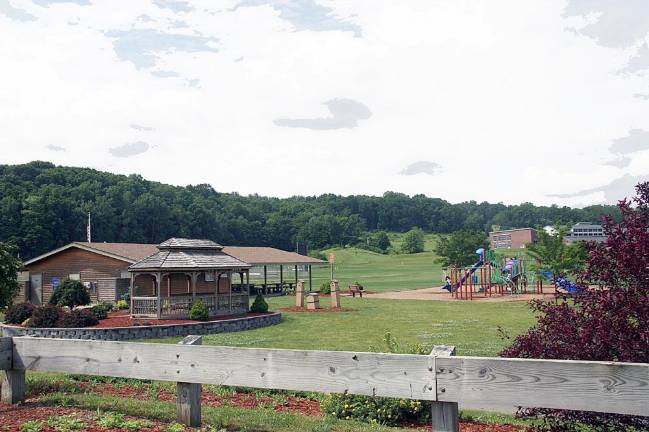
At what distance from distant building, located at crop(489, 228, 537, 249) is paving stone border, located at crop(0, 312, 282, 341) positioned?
111 m

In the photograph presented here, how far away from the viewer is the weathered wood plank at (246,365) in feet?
14.8

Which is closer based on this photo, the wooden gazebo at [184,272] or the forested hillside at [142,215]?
the wooden gazebo at [184,272]

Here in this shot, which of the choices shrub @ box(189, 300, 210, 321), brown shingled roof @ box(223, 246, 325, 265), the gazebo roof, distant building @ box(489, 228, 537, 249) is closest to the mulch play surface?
shrub @ box(189, 300, 210, 321)

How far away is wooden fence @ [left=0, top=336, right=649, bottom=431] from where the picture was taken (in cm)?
390

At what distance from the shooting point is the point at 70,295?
30.1 metres

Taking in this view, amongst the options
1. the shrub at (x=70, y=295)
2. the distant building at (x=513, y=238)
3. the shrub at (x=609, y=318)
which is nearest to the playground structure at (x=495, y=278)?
the shrub at (x=70, y=295)

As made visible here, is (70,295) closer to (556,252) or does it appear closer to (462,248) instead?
(556,252)

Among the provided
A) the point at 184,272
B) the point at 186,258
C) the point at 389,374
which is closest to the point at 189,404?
the point at 389,374

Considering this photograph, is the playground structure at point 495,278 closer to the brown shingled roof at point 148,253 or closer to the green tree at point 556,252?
the green tree at point 556,252

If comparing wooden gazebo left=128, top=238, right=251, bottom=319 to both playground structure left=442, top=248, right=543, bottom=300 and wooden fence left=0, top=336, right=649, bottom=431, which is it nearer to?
playground structure left=442, top=248, right=543, bottom=300

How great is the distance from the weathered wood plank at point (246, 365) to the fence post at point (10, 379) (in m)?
0.09

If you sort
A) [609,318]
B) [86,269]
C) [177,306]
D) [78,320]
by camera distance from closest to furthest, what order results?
[609,318], [78,320], [177,306], [86,269]

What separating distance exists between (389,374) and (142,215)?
10403 centimetres

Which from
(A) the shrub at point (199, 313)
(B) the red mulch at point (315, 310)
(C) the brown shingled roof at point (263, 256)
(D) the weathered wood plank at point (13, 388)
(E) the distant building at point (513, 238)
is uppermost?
(E) the distant building at point (513, 238)
